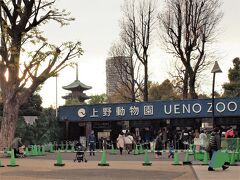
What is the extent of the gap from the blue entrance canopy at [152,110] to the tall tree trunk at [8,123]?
10608 mm

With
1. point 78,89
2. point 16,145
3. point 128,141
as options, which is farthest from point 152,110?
point 78,89

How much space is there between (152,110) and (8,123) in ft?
39.8

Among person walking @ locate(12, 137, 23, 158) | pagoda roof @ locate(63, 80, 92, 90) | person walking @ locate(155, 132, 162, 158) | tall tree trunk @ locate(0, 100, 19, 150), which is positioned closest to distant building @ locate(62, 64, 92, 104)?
pagoda roof @ locate(63, 80, 92, 90)

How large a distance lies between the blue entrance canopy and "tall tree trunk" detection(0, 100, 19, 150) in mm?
10608

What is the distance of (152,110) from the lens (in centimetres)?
3947

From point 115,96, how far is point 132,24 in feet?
112

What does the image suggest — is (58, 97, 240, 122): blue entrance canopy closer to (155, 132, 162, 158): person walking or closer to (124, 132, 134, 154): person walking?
(124, 132, 134, 154): person walking

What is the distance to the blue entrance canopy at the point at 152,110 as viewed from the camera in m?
36.1

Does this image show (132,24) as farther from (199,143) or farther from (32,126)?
(199,143)

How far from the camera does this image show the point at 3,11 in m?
33.5

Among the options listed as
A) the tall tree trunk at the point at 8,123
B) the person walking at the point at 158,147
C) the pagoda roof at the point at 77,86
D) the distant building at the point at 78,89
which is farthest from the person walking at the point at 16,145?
the pagoda roof at the point at 77,86

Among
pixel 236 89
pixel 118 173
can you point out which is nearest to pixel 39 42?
pixel 118 173

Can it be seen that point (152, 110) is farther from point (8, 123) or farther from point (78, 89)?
point (78, 89)

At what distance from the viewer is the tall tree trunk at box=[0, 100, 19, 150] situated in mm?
31922
